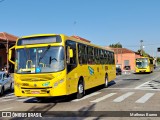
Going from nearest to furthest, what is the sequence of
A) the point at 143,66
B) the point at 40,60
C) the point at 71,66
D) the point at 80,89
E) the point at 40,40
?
the point at 40,60, the point at 40,40, the point at 71,66, the point at 80,89, the point at 143,66

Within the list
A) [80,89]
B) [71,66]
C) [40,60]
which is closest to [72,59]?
[71,66]

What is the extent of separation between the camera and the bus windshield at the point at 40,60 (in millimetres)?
12875

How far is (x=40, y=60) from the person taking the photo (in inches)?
512

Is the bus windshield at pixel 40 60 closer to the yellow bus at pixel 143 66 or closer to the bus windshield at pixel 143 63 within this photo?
the yellow bus at pixel 143 66

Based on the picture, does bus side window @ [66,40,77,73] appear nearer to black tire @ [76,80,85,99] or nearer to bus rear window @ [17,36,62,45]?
bus rear window @ [17,36,62,45]

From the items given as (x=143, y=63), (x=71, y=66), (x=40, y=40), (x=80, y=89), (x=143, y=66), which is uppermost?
(x=40, y=40)

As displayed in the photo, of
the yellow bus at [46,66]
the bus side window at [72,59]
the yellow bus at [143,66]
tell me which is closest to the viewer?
the yellow bus at [46,66]

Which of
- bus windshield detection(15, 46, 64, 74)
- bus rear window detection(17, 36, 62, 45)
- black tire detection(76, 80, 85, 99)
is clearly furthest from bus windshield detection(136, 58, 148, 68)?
bus windshield detection(15, 46, 64, 74)

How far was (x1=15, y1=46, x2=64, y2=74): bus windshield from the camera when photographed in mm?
12875

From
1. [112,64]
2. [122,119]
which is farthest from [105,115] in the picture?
[112,64]

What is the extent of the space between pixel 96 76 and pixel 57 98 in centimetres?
399

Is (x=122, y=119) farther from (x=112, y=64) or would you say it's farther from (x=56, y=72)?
(x=112, y=64)

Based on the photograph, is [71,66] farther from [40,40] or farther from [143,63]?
[143,63]

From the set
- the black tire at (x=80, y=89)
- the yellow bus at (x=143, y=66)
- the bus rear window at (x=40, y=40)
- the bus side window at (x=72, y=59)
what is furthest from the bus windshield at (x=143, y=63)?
the bus rear window at (x=40, y=40)
